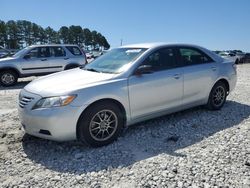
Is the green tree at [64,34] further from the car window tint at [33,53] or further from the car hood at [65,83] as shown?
the car hood at [65,83]

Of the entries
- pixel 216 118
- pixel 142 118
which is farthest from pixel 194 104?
pixel 142 118

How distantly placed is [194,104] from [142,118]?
147cm

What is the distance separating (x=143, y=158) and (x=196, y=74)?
2.39m

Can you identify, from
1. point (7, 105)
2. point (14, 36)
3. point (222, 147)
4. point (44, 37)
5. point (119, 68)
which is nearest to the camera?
point (222, 147)

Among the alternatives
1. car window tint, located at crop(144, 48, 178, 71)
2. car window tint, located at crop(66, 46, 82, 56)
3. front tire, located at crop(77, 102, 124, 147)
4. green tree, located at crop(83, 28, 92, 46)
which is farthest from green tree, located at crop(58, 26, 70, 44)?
front tire, located at crop(77, 102, 124, 147)

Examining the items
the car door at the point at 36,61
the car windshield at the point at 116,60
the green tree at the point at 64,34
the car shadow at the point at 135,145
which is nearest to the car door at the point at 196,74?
the car shadow at the point at 135,145

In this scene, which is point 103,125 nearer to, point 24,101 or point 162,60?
point 24,101

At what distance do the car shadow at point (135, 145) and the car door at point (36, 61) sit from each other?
7.58 m

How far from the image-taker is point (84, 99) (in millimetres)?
4051

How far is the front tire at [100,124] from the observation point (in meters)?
4.14

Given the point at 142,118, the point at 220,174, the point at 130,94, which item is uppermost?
the point at 130,94

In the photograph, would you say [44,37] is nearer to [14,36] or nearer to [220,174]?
[14,36]

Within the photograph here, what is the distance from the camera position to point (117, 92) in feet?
14.3

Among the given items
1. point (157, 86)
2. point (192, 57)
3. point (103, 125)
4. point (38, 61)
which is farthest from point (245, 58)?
point (103, 125)
